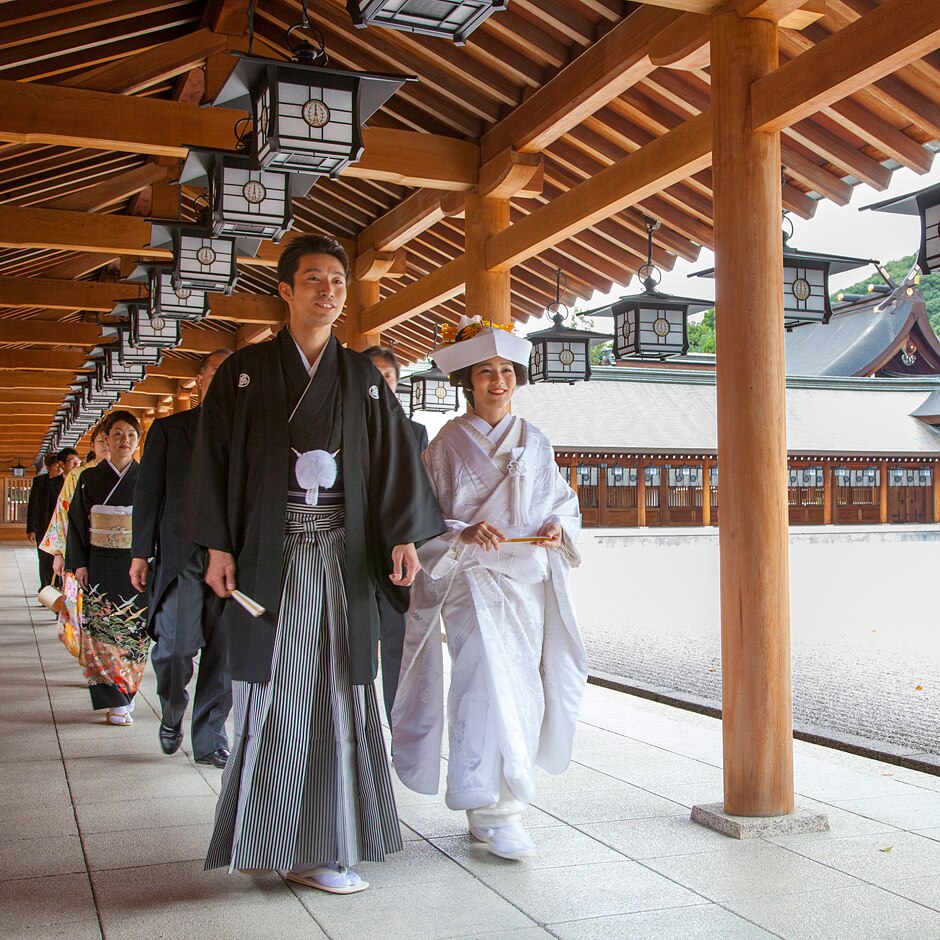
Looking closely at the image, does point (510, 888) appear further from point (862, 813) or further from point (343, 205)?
point (343, 205)

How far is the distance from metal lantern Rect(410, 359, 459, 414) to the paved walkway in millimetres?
6770

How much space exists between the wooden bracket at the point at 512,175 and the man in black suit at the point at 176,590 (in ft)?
7.54

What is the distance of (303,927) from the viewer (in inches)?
102

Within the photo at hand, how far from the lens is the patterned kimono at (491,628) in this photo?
329 cm

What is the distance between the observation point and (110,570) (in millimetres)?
5586

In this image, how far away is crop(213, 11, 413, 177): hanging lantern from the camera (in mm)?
3971

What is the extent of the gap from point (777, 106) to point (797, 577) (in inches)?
515

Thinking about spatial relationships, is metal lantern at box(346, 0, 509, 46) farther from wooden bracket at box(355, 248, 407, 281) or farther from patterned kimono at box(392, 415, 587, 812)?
wooden bracket at box(355, 248, 407, 281)

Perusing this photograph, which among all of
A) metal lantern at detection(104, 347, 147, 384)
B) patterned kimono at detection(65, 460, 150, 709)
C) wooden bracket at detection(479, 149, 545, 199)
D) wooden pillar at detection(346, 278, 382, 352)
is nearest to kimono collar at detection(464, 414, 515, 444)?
patterned kimono at detection(65, 460, 150, 709)

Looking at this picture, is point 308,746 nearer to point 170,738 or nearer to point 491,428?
point 491,428

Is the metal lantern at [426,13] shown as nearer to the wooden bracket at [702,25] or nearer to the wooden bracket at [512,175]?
the wooden bracket at [702,25]

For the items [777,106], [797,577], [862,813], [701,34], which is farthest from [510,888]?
[797,577]

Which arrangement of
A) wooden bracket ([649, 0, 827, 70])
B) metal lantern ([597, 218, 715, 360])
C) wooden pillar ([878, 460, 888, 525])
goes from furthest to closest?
wooden pillar ([878, 460, 888, 525]), metal lantern ([597, 218, 715, 360]), wooden bracket ([649, 0, 827, 70])

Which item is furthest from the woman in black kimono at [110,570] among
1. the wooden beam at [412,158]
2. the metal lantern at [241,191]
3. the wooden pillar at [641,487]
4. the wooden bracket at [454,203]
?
the wooden pillar at [641,487]
